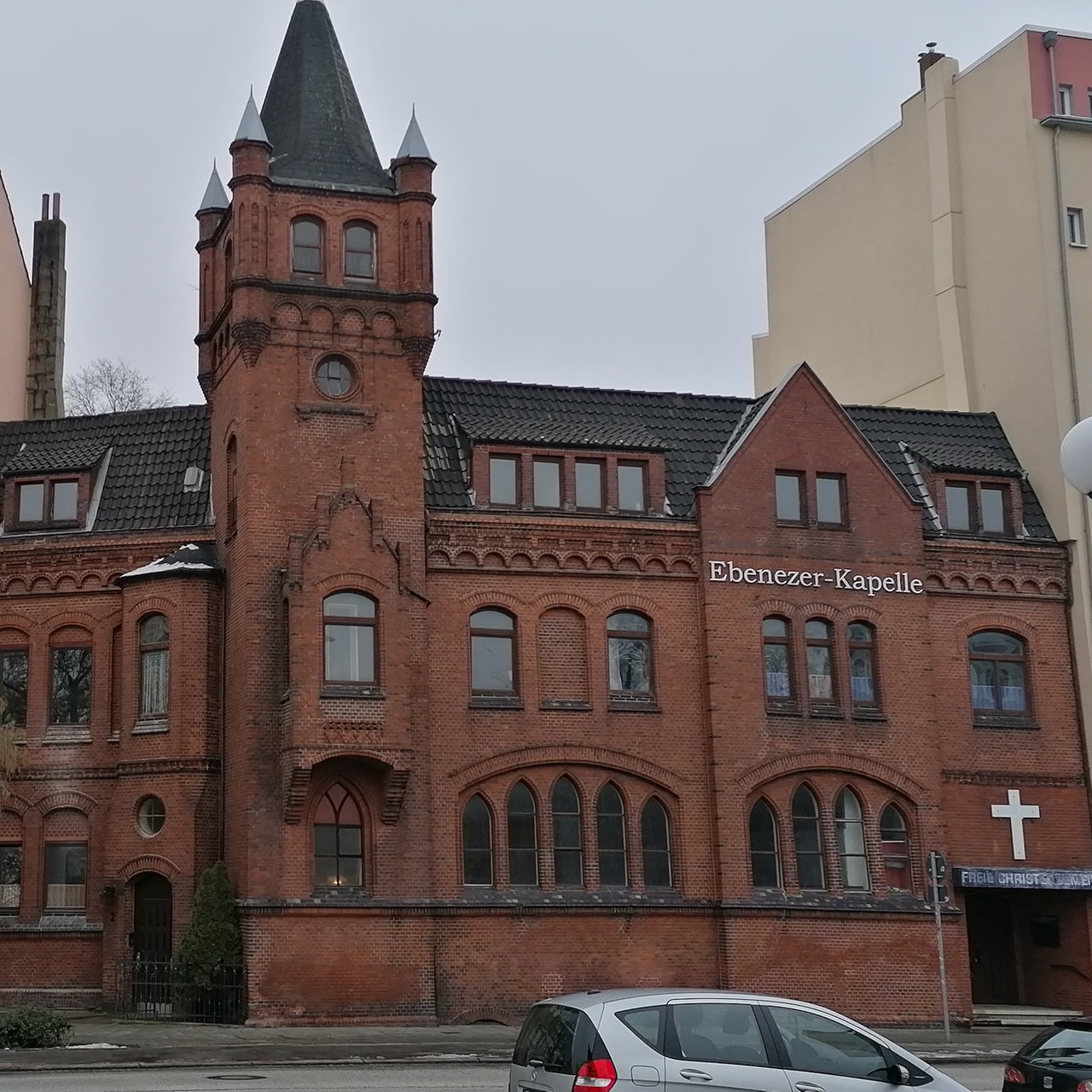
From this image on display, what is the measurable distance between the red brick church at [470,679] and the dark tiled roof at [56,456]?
0.34 feet

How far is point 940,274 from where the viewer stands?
42.5m

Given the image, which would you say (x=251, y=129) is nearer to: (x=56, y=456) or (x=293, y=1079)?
(x=56, y=456)

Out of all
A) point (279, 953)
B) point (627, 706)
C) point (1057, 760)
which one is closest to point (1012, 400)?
point (1057, 760)

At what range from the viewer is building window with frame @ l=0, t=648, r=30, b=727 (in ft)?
114

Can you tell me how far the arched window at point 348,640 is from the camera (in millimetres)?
32125

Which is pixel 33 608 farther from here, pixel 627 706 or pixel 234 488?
pixel 627 706

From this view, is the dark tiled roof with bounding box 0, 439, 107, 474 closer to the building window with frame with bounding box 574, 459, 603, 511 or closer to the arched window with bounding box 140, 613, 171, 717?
the arched window with bounding box 140, 613, 171, 717

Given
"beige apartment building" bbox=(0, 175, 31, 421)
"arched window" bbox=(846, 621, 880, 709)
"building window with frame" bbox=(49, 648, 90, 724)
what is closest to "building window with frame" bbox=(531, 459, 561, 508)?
"arched window" bbox=(846, 621, 880, 709)

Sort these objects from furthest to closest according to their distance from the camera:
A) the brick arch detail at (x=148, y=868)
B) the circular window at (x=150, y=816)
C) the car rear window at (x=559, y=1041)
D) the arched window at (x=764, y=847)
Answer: the arched window at (x=764, y=847)
the circular window at (x=150, y=816)
the brick arch detail at (x=148, y=868)
the car rear window at (x=559, y=1041)

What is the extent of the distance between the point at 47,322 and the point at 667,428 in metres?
21.8

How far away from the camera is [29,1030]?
24812 mm

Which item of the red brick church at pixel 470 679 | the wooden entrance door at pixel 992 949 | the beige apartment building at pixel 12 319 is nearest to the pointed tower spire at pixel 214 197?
the red brick church at pixel 470 679

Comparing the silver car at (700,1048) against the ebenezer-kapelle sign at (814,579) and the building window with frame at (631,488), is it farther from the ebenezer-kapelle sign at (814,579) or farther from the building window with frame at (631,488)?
the building window with frame at (631,488)

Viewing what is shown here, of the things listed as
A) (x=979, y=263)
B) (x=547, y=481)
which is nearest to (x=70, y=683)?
(x=547, y=481)
